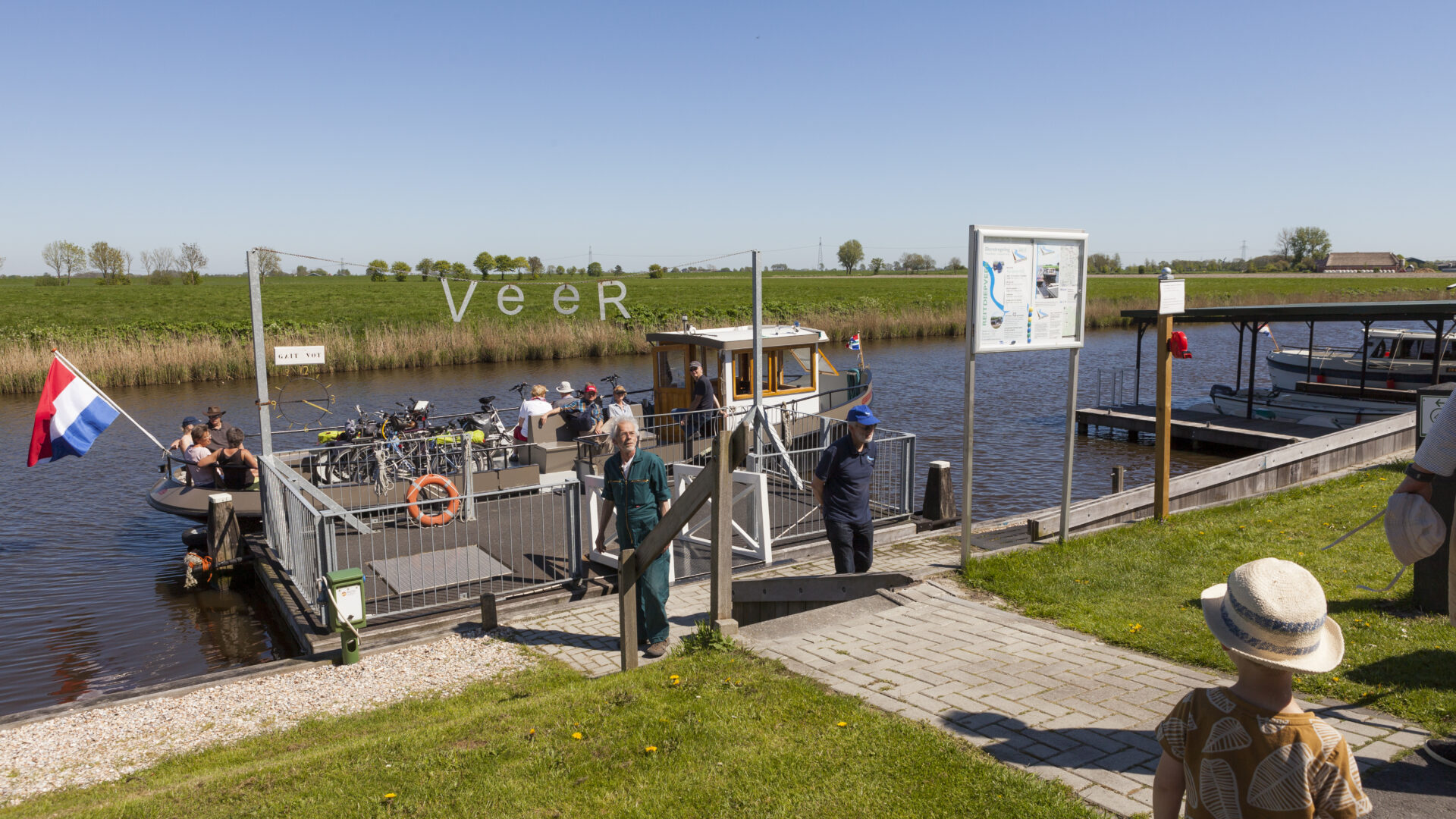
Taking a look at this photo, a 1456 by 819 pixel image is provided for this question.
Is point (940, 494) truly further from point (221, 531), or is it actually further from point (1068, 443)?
point (221, 531)

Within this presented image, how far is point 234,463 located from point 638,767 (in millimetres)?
11074

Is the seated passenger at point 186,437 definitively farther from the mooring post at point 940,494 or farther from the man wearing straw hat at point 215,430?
the mooring post at point 940,494

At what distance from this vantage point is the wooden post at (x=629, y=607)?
6078 mm

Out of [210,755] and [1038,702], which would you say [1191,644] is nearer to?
[1038,702]

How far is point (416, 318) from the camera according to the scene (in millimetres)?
47219

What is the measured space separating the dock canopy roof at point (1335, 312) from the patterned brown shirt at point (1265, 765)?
14.8 meters

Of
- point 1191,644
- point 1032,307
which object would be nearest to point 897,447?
point 1032,307

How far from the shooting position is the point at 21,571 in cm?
1257

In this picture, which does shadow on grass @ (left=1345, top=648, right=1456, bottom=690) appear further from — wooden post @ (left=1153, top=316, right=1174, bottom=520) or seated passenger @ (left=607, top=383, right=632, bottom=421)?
seated passenger @ (left=607, top=383, right=632, bottom=421)

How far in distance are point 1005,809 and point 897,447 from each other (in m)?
7.90

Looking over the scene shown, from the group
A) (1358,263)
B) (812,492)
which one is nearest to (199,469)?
(812,492)

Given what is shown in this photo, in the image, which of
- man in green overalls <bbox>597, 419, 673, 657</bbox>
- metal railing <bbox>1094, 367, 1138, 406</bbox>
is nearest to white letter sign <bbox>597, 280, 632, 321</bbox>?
man in green overalls <bbox>597, 419, 673, 657</bbox>

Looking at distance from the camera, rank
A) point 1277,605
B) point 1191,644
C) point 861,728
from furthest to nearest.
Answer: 1. point 1191,644
2. point 861,728
3. point 1277,605

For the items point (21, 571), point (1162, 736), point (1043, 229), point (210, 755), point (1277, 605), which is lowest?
point (21, 571)
